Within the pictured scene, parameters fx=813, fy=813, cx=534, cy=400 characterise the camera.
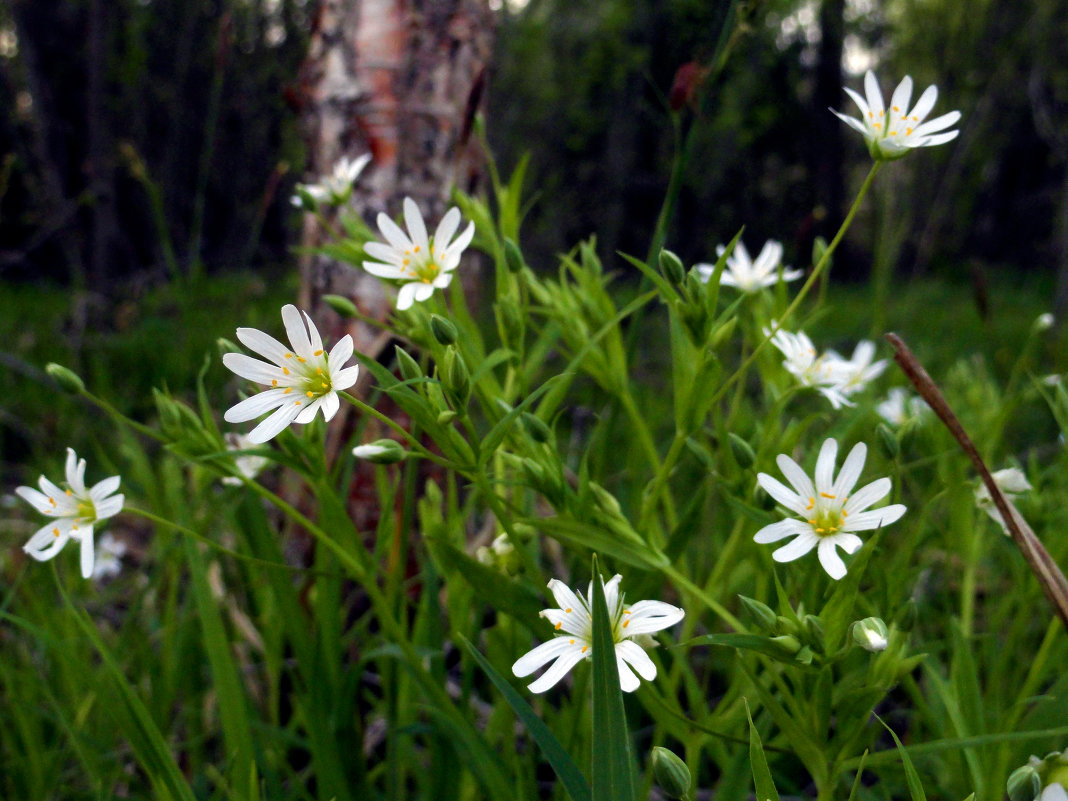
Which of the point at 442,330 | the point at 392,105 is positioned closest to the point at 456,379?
the point at 442,330

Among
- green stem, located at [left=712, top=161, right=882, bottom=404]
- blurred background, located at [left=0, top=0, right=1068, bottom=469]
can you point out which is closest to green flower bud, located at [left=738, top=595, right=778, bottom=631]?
green stem, located at [left=712, top=161, right=882, bottom=404]

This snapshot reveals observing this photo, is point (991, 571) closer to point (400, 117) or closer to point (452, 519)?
point (452, 519)

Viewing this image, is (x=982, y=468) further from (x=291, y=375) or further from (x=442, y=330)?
(x=291, y=375)

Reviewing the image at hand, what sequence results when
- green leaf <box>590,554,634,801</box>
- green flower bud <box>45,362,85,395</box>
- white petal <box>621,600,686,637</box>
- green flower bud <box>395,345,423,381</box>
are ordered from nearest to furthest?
green leaf <box>590,554,634,801</box> < white petal <box>621,600,686,637</box> < green flower bud <box>395,345,423,381</box> < green flower bud <box>45,362,85,395</box>

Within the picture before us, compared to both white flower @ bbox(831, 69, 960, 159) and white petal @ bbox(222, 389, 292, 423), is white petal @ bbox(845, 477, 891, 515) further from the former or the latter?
white petal @ bbox(222, 389, 292, 423)

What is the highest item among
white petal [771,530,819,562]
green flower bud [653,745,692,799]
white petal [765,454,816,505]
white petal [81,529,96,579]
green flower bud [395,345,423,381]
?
green flower bud [395,345,423,381]
